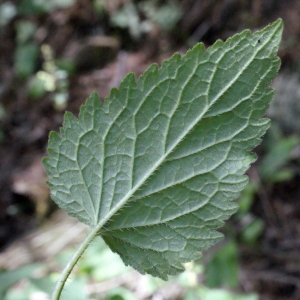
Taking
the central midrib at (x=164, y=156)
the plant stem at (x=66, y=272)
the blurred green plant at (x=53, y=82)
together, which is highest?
the blurred green plant at (x=53, y=82)

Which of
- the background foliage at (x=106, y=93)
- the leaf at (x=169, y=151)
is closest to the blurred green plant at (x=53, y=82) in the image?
the background foliage at (x=106, y=93)

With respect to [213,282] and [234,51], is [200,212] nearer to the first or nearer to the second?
[234,51]

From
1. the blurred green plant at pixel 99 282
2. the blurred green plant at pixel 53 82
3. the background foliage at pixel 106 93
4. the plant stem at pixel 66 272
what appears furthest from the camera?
the blurred green plant at pixel 53 82

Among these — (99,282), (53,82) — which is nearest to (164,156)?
(99,282)

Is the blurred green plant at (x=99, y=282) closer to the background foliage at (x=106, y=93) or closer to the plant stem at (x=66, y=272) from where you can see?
the background foliage at (x=106, y=93)

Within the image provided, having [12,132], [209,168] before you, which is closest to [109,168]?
[209,168]

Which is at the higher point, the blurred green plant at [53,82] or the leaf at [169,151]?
the blurred green plant at [53,82]

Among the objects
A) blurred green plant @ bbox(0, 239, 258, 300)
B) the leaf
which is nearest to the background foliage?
blurred green plant @ bbox(0, 239, 258, 300)

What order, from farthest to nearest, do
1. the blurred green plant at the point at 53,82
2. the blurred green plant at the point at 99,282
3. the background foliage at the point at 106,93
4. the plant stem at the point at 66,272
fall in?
the blurred green plant at the point at 53,82 → the background foliage at the point at 106,93 → the blurred green plant at the point at 99,282 → the plant stem at the point at 66,272

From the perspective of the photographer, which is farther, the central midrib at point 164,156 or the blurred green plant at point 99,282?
the blurred green plant at point 99,282
